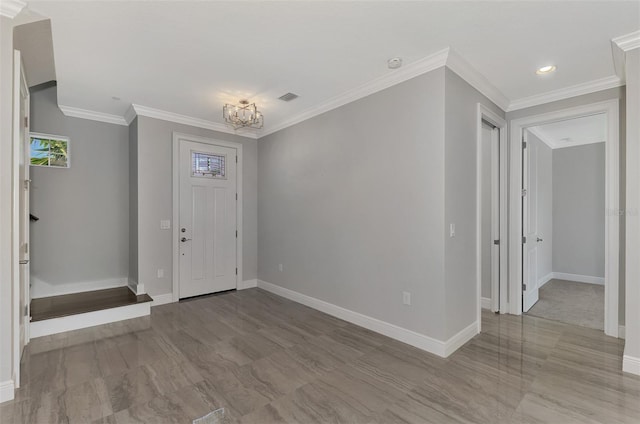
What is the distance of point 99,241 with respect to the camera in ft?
14.9

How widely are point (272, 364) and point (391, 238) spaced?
163 centimetres

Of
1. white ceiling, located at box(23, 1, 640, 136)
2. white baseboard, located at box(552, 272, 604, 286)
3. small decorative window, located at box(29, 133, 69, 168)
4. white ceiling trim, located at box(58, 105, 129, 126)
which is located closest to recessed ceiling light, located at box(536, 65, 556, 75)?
white ceiling, located at box(23, 1, 640, 136)

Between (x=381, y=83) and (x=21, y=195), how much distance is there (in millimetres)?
3415

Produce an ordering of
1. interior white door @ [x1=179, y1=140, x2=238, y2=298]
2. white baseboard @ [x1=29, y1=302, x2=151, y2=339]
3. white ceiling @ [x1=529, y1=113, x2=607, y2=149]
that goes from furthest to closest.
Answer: interior white door @ [x1=179, y1=140, x2=238, y2=298]
white ceiling @ [x1=529, y1=113, x2=607, y2=149]
white baseboard @ [x1=29, y1=302, x2=151, y2=339]

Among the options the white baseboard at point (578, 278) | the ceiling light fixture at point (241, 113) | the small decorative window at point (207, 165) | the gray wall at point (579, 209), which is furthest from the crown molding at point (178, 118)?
the white baseboard at point (578, 278)

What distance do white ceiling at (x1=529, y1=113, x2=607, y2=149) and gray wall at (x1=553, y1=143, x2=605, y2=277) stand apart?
0.91 ft

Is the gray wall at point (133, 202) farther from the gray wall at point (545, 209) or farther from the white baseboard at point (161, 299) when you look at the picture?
the gray wall at point (545, 209)

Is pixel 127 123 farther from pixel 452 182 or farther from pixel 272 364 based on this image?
pixel 452 182

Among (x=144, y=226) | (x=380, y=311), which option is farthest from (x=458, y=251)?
(x=144, y=226)

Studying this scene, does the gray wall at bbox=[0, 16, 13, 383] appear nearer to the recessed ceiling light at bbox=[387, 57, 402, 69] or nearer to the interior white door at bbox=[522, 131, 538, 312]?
the recessed ceiling light at bbox=[387, 57, 402, 69]

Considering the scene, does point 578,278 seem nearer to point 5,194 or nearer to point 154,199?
point 154,199

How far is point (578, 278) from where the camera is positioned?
5.81m

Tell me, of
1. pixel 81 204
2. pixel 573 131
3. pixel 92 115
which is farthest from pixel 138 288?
pixel 573 131

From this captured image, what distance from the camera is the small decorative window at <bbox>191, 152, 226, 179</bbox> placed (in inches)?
184
